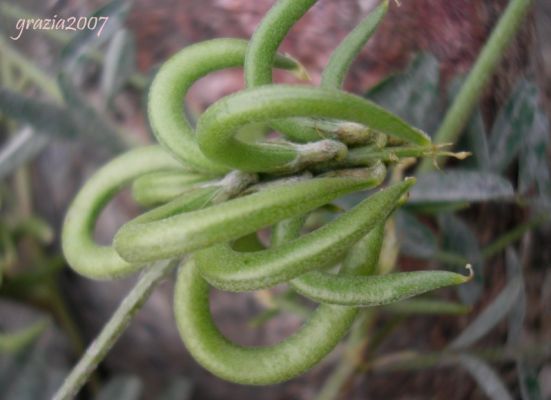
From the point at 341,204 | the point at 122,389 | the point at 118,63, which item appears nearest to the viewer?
the point at 341,204

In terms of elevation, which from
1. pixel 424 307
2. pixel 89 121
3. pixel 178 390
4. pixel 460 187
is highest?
pixel 89 121

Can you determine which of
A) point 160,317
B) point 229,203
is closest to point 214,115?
point 229,203

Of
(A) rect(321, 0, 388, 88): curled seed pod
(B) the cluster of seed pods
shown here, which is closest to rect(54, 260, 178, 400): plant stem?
(B) the cluster of seed pods

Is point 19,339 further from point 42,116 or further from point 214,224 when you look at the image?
point 214,224

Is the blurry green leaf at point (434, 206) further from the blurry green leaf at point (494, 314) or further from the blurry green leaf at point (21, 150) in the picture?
the blurry green leaf at point (21, 150)

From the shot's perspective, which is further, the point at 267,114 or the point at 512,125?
the point at 512,125

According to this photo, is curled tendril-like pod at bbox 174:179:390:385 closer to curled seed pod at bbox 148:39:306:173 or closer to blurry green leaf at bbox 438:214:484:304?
curled seed pod at bbox 148:39:306:173

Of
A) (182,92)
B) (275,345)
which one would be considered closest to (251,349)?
(275,345)

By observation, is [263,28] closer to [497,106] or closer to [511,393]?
[497,106]
